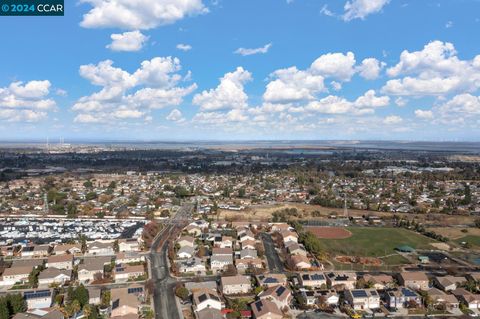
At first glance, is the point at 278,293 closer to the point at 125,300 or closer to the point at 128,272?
the point at 125,300

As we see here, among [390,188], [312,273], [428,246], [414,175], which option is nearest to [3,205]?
[312,273]

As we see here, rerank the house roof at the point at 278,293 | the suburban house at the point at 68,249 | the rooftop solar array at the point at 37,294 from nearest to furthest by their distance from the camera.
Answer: the house roof at the point at 278,293 < the rooftop solar array at the point at 37,294 < the suburban house at the point at 68,249

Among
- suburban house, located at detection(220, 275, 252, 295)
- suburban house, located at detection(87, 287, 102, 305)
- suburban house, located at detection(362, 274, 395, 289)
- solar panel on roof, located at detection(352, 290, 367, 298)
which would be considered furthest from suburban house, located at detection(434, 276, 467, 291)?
suburban house, located at detection(87, 287, 102, 305)

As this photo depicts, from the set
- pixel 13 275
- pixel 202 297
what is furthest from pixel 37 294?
pixel 202 297

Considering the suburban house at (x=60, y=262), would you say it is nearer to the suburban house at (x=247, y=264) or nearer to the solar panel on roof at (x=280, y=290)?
the suburban house at (x=247, y=264)

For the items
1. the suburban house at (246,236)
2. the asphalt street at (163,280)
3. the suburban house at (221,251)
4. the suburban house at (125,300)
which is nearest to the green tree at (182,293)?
the asphalt street at (163,280)

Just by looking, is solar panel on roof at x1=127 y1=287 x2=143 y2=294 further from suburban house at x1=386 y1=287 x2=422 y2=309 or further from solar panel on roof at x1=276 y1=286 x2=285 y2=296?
suburban house at x1=386 y1=287 x2=422 y2=309
